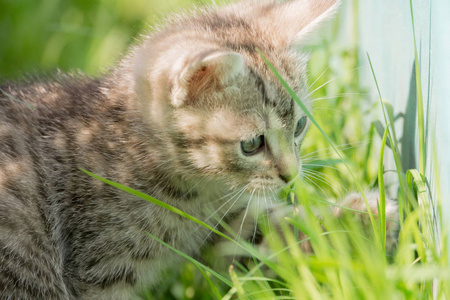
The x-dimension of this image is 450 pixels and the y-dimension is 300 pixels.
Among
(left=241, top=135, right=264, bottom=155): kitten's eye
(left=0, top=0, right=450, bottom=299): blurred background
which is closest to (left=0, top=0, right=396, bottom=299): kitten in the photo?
(left=241, top=135, right=264, bottom=155): kitten's eye

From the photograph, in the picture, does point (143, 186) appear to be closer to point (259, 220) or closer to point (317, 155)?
point (259, 220)

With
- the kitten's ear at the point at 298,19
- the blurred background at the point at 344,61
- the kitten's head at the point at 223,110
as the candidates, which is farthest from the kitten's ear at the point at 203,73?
the blurred background at the point at 344,61

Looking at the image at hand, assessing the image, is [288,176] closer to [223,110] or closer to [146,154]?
[223,110]

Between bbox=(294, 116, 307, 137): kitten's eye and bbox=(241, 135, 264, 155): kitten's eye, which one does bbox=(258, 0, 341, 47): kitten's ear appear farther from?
bbox=(241, 135, 264, 155): kitten's eye

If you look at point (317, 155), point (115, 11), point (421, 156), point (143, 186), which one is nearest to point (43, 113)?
point (143, 186)

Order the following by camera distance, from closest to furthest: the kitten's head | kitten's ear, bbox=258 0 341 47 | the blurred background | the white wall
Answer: the white wall → the blurred background → the kitten's head → kitten's ear, bbox=258 0 341 47

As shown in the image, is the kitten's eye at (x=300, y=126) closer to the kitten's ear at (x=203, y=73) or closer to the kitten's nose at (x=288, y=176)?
the kitten's nose at (x=288, y=176)
